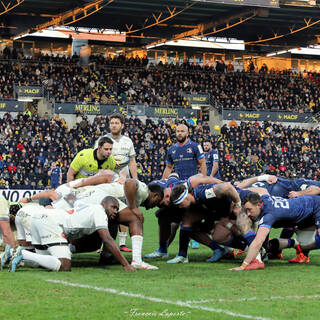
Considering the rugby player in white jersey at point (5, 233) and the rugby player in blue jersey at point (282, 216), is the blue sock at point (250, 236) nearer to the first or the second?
the rugby player in blue jersey at point (282, 216)

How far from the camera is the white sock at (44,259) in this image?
8625 mm

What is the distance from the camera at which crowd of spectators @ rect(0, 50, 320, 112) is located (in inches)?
1612

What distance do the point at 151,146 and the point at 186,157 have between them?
2330cm

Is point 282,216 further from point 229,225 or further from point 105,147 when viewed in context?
point 105,147

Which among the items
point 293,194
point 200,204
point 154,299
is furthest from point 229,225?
point 154,299

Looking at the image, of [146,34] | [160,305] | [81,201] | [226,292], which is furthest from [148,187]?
[146,34]

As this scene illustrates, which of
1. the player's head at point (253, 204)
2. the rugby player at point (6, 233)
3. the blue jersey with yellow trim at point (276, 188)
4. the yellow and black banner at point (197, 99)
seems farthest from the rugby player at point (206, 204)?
the yellow and black banner at point (197, 99)

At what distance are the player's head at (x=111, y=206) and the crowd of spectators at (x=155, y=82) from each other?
29.8 meters

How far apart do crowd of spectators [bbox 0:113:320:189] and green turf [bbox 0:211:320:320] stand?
21.0 m

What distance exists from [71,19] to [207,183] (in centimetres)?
3115

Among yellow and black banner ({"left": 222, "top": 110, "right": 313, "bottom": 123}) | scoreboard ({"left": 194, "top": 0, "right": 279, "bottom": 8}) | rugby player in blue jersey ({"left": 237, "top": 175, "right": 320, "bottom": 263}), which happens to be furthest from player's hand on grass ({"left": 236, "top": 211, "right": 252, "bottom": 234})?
yellow and black banner ({"left": 222, "top": 110, "right": 313, "bottom": 123})

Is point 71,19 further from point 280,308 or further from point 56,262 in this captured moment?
point 280,308

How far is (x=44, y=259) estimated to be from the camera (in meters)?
8.67

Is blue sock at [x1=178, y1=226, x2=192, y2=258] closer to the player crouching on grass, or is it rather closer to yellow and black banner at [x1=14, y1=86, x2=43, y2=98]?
the player crouching on grass
